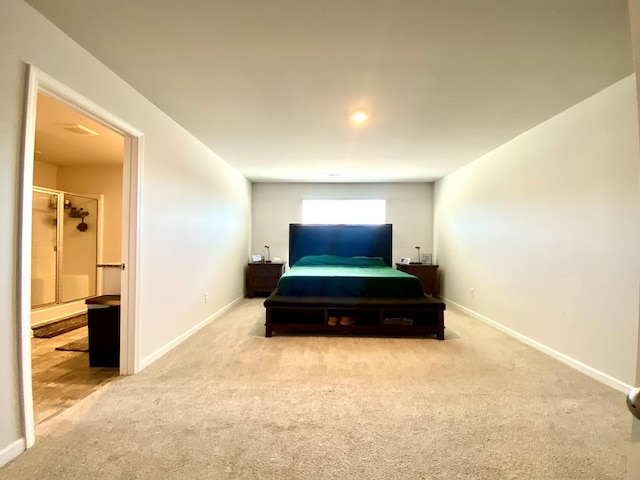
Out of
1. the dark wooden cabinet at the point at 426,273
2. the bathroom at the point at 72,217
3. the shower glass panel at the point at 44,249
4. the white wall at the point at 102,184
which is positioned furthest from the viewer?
the dark wooden cabinet at the point at 426,273

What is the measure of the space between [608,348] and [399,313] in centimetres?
171

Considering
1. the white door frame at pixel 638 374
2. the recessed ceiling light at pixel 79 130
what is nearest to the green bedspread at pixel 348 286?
the recessed ceiling light at pixel 79 130

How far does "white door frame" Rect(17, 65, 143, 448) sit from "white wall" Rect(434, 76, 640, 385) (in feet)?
11.6

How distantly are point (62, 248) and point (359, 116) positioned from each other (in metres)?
4.76

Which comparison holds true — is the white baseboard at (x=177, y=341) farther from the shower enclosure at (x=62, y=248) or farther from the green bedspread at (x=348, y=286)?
the shower enclosure at (x=62, y=248)

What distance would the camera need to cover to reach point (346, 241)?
5.71 metres

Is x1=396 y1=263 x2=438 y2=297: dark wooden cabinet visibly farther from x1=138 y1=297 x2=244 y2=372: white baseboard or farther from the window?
x1=138 y1=297 x2=244 y2=372: white baseboard

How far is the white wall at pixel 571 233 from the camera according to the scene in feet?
7.11

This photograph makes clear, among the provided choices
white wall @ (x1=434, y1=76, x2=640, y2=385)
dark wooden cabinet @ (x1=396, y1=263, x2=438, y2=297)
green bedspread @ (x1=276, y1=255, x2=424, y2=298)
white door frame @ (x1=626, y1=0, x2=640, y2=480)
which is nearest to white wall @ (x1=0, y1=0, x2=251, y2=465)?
green bedspread @ (x1=276, y1=255, x2=424, y2=298)

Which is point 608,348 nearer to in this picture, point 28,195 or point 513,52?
point 513,52

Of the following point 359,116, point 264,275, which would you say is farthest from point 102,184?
point 359,116

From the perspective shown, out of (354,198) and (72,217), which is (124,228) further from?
(354,198)

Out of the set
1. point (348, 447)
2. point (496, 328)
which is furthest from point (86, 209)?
point (496, 328)

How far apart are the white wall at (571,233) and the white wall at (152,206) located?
3.53 metres
